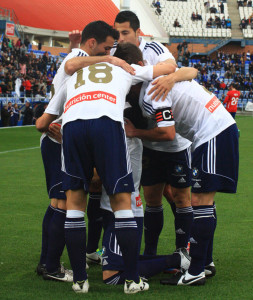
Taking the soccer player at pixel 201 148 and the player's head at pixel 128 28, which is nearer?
the soccer player at pixel 201 148

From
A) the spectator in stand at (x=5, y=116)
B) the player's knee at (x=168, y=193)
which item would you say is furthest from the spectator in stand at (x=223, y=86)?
the player's knee at (x=168, y=193)

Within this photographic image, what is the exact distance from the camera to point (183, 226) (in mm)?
5047

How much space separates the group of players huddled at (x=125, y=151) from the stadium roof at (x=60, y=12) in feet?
143

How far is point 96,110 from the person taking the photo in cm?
395

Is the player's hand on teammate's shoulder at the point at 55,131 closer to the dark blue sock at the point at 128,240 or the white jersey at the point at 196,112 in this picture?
the white jersey at the point at 196,112

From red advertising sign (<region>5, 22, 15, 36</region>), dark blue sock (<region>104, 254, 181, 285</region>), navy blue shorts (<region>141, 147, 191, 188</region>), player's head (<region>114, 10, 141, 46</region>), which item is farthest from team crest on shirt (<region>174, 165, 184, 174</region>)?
red advertising sign (<region>5, 22, 15, 36</region>)

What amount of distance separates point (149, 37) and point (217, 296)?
4806 cm

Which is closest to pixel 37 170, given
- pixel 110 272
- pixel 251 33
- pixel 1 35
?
pixel 110 272

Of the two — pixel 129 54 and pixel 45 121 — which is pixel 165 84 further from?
pixel 45 121

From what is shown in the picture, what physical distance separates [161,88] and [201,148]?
0.53 m

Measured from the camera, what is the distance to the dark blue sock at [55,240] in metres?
4.37

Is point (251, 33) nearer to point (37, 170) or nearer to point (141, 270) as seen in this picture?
point (37, 170)

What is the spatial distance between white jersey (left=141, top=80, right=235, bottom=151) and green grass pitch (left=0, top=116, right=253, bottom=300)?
106cm

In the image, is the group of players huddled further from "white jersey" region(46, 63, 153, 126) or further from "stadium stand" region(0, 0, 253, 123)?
"stadium stand" region(0, 0, 253, 123)
